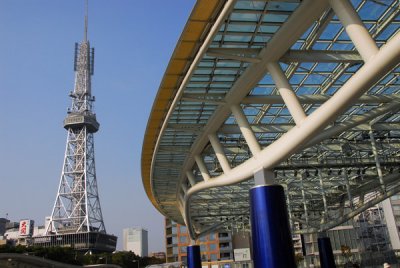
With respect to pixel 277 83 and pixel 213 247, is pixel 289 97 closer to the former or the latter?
pixel 277 83

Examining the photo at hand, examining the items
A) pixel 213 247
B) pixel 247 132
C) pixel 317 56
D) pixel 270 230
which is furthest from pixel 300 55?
pixel 213 247

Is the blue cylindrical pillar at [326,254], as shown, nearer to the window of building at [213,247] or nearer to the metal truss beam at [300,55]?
the metal truss beam at [300,55]

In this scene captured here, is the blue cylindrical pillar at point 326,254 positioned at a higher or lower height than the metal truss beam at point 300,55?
lower

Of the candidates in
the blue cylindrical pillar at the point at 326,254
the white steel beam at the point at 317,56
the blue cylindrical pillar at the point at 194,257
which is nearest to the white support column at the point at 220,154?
the white steel beam at the point at 317,56

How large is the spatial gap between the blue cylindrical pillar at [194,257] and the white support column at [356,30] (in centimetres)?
3435

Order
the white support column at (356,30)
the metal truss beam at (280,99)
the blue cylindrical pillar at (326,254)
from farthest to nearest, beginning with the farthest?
the blue cylindrical pillar at (326,254)
the metal truss beam at (280,99)
the white support column at (356,30)

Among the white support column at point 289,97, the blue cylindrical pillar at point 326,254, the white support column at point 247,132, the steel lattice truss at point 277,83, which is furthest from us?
the blue cylindrical pillar at point 326,254

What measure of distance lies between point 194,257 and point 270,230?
1161 inches

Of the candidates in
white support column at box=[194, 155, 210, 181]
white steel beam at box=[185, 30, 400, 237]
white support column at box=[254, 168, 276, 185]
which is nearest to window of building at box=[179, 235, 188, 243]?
white support column at box=[194, 155, 210, 181]

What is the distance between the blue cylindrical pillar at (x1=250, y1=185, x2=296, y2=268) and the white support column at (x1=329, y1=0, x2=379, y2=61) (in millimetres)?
5760

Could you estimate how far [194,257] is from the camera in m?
41.8

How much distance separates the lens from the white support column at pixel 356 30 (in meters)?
10.2

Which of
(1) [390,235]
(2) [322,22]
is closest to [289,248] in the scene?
(2) [322,22]

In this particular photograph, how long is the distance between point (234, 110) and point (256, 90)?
2.49 metres
